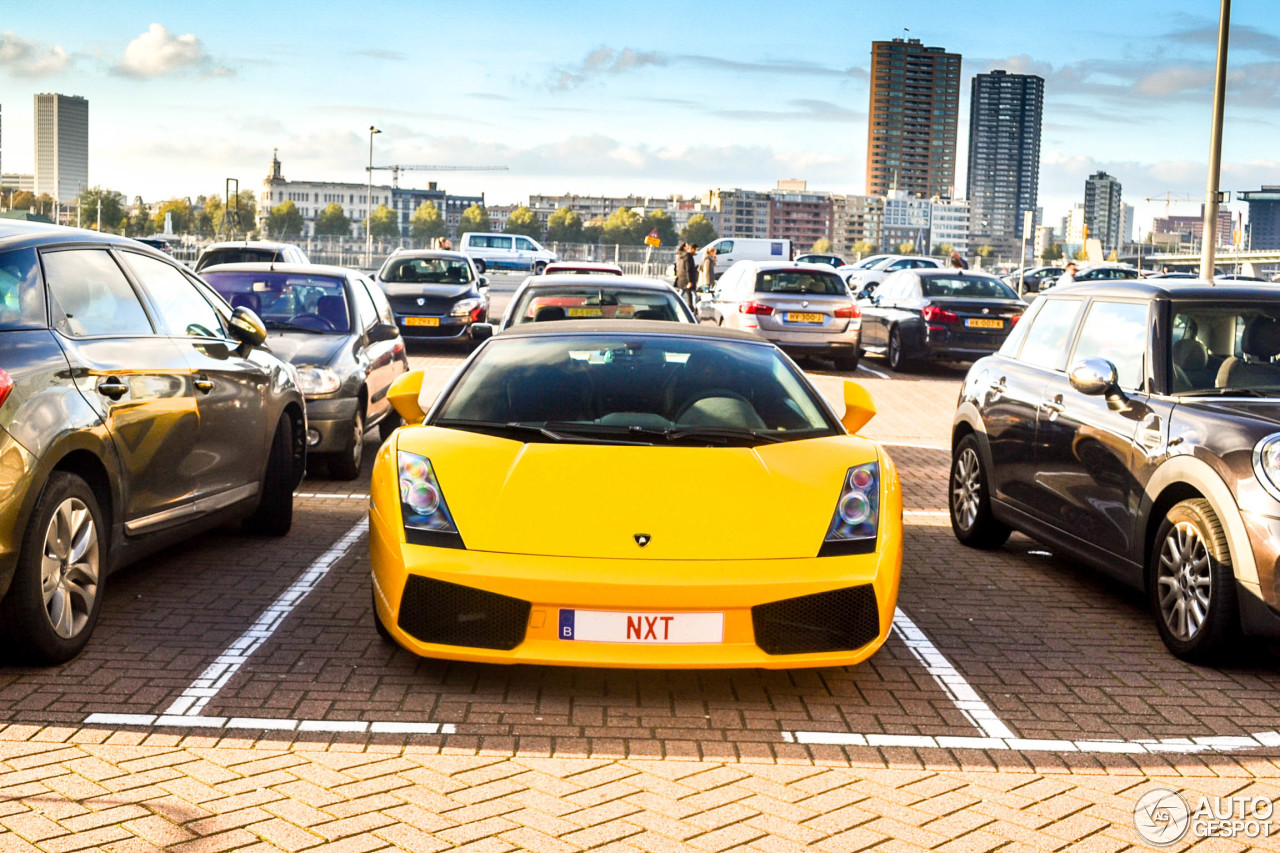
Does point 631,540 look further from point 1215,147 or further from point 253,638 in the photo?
point 1215,147

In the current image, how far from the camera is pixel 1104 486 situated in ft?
21.5

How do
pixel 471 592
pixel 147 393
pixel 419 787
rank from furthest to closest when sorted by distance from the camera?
pixel 147 393
pixel 471 592
pixel 419 787

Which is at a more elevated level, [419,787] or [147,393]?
[147,393]

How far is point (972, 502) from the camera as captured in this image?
824 centimetres

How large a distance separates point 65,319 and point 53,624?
1.20 m

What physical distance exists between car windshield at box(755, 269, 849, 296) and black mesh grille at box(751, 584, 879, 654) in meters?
16.8

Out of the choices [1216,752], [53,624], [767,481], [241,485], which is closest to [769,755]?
[767,481]

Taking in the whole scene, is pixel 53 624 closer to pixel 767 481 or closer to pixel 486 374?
pixel 486 374

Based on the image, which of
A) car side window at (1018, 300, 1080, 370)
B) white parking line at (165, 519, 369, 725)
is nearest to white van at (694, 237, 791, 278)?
car side window at (1018, 300, 1080, 370)

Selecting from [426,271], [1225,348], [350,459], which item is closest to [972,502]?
[1225,348]

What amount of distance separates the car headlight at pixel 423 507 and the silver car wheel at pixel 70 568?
1.22m

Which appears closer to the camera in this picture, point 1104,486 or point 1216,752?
point 1216,752

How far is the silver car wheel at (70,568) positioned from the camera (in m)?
5.12

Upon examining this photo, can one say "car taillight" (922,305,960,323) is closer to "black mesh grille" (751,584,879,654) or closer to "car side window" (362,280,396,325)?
Result: "car side window" (362,280,396,325)
